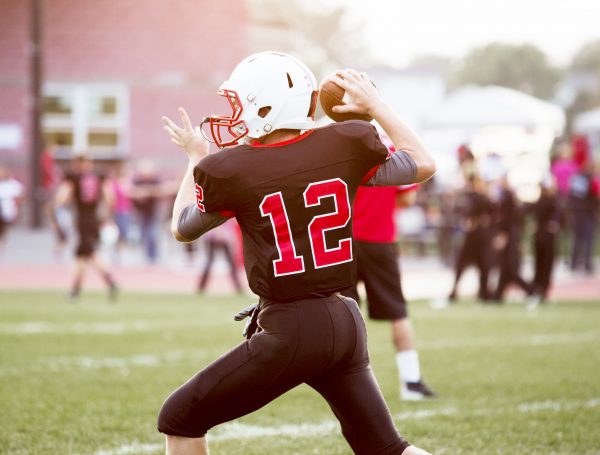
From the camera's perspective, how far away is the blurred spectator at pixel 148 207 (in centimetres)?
2130

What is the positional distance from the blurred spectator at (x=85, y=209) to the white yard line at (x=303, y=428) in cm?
822

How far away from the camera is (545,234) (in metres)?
14.8

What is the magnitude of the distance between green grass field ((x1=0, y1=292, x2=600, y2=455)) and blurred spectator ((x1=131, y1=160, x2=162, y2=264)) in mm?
8172

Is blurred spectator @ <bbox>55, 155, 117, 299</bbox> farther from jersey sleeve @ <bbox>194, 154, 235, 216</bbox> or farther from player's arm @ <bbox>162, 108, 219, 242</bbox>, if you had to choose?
jersey sleeve @ <bbox>194, 154, 235, 216</bbox>

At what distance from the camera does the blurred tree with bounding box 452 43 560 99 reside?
276 ft

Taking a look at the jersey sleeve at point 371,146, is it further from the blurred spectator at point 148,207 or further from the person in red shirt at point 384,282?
the blurred spectator at point 148,207

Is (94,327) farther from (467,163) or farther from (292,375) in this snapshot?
(292,375)

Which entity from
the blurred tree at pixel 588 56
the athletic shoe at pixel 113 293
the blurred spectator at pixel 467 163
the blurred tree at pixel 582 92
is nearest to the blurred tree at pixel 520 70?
the blurred tree at pixel 588 56

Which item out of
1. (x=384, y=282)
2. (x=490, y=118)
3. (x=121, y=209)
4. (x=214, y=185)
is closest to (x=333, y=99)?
(x=214, y=185)

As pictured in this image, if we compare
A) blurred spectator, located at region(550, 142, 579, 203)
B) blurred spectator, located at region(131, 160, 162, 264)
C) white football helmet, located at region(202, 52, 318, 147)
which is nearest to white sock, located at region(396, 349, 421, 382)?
white football helmet, located at region(202, 52, 318, 147)

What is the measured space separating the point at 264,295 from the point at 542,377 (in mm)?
4785

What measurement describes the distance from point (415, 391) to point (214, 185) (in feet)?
12.7

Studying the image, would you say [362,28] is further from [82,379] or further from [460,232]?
[82,379]

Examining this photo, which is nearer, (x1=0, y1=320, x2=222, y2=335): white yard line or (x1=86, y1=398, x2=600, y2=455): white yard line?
(x1=86, y1=398, x2=600, y2=455): white yard line
